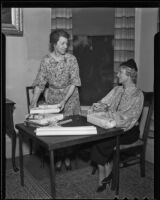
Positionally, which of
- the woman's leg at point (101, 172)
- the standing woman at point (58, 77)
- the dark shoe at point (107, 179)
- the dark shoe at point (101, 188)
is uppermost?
the standing woman at point (58, 77)

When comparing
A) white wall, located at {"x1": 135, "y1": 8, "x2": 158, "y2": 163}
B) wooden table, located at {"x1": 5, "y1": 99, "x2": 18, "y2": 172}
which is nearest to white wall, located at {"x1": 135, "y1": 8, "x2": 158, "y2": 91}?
white wall, located at {"x1": 135, "y1": 8, "x2": 158, "y2": 163}

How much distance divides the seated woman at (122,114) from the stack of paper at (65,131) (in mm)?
269

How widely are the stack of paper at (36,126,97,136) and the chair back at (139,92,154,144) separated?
25.9 inches

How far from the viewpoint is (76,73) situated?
2.08m

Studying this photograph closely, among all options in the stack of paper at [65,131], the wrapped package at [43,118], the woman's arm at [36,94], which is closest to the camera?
the stack of paper at [65,131]

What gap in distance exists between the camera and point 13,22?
2.17 metres

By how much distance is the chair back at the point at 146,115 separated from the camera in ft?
6.63

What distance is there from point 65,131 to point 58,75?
66 cm

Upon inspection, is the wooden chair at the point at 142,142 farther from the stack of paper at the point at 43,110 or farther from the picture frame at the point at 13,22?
the picture frame at the point at 13,22

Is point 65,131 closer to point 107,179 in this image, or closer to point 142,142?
point 107,179

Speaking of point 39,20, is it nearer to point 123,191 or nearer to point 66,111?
point 66,111

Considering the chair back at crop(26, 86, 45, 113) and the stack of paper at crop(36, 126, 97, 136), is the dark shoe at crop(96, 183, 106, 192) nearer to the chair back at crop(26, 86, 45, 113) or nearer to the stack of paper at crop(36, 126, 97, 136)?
the stack of paper at crop(36, 126, 97, 136)

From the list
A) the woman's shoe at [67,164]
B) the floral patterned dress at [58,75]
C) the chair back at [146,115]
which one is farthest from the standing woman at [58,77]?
the chair back at [146,115]

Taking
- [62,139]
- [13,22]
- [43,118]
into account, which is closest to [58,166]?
[43,118]
